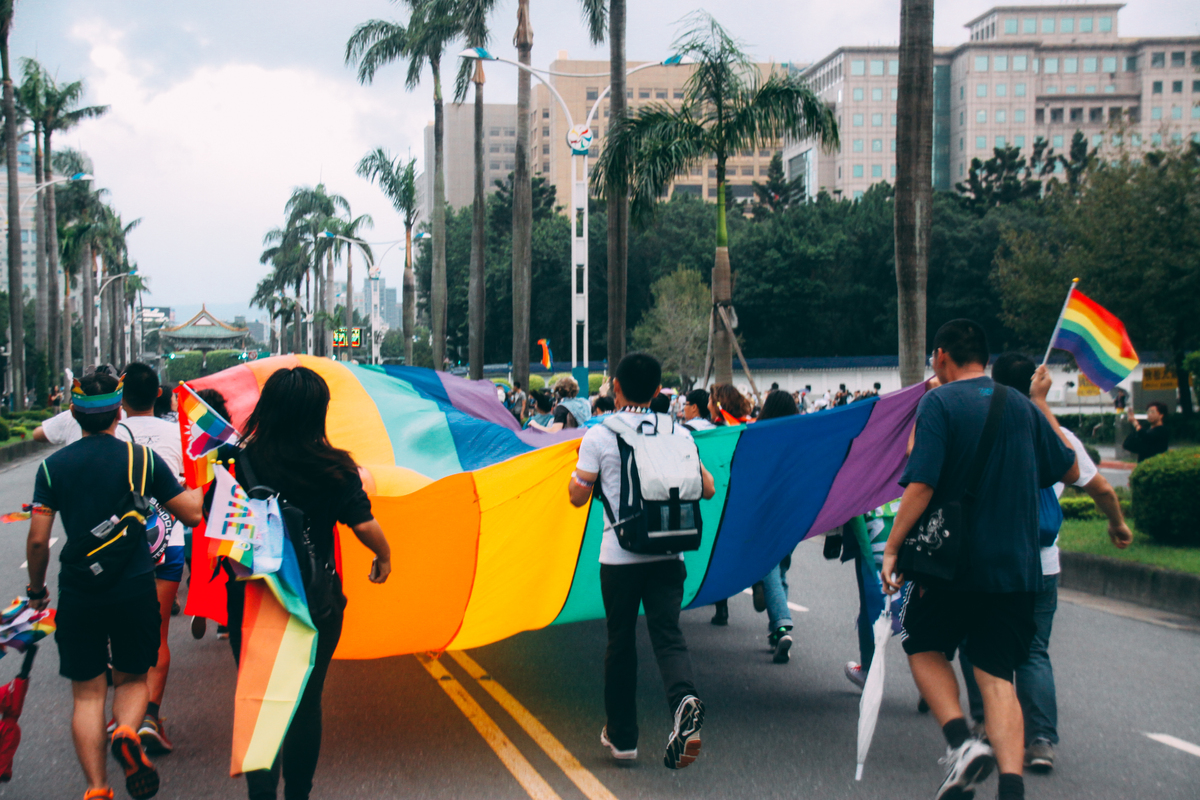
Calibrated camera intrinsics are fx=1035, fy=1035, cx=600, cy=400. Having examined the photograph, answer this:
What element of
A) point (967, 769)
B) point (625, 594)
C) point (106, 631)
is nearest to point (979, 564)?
point (967, 769)

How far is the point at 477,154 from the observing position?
30.2 meters

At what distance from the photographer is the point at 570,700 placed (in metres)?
6.00

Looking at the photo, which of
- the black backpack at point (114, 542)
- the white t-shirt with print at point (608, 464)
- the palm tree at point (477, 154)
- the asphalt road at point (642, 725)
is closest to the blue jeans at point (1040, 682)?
the asphalt road at point (642, 725)

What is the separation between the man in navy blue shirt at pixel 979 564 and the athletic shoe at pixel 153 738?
3.57 metres

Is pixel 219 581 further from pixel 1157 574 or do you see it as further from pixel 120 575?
pixel 1157 574

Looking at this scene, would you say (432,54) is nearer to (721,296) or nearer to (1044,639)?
(721,296)

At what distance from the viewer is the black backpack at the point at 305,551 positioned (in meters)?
3.90

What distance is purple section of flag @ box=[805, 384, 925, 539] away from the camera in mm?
5855

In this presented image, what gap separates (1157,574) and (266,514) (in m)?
8.03

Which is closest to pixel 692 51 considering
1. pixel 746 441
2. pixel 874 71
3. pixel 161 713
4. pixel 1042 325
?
pixel 746 441

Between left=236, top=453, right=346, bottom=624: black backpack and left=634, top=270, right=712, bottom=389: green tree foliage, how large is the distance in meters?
50.1

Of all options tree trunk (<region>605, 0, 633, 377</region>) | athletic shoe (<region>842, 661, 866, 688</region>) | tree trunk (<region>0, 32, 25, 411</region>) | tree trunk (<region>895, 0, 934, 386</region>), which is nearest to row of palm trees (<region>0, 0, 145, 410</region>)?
tree trunk (<region>0, 32, 25, 411</region>)

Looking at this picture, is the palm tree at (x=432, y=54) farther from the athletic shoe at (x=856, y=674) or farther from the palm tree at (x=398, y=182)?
the athletic shoe at (x=856, y=674)

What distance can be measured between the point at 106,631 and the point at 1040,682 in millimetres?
4259
